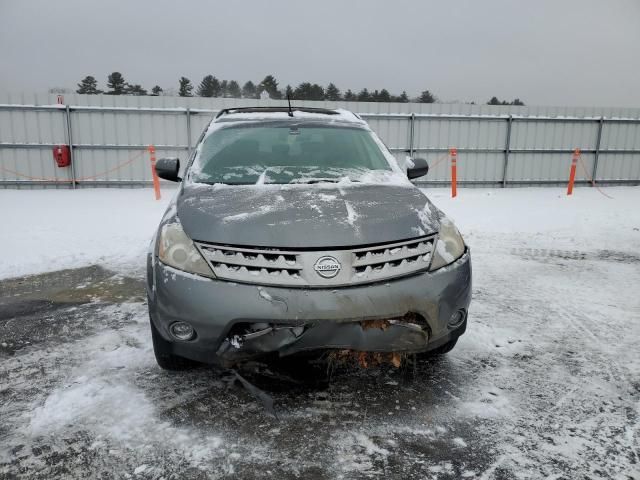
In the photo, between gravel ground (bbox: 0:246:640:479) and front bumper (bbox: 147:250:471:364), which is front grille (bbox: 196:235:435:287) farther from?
gravel ground (bbox: 0:246:640:479)

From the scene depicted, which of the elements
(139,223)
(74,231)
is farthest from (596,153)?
(74,231)

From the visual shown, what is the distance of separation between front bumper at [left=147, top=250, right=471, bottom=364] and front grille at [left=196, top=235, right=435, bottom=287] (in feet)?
0.15

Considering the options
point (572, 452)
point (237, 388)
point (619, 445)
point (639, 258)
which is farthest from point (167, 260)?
point (639, 258)

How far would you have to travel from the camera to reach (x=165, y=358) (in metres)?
2.79

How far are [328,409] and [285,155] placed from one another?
6.54 feet

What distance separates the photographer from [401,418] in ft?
8.14

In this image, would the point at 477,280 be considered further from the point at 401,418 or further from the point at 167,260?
the point at 167,260

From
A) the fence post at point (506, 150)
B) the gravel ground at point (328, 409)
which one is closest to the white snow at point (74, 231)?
the gravel ground at point (328, 409)

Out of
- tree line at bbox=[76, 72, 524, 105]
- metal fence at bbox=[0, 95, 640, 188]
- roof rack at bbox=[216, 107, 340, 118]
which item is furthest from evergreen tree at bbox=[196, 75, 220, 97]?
roof rack at bbox=[216, 107, 340, 118]

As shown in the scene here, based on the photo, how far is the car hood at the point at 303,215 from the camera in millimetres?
2430

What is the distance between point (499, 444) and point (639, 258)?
17.0 ft

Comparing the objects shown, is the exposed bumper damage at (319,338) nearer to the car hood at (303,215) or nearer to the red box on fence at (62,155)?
the car hood at (303,215)

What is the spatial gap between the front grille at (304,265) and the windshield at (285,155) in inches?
39.3

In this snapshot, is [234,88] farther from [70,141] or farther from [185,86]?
[70,141]
